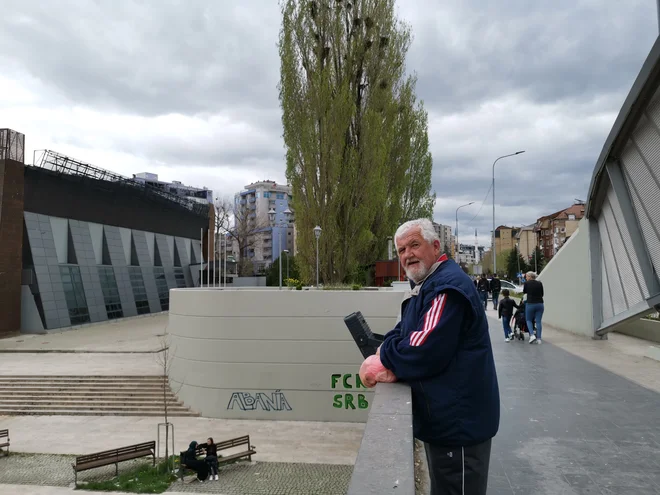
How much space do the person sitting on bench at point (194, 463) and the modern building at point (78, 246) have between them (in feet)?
67.3

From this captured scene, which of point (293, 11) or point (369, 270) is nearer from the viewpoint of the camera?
point (293, 11)

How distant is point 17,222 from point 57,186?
4.20m

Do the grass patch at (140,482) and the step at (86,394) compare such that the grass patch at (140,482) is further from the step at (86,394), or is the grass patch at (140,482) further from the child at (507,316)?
the child at (507,316)

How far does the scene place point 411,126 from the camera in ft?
94.6

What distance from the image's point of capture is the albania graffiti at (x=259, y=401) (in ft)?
52.6

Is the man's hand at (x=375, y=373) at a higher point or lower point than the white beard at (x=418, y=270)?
lower

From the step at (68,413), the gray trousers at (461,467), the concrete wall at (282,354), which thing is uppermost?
the gray trousers at (461,467)

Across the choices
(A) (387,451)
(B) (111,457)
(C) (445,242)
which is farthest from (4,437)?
(C) (445,242)

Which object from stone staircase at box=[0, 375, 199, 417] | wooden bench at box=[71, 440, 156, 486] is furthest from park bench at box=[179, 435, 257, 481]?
stone staircase at box=[0, 375, 199, 417]

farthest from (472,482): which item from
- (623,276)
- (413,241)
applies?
(623,276)

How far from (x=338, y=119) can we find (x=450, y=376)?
20049 millimetres

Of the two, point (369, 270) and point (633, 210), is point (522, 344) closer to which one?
point (633, 210)

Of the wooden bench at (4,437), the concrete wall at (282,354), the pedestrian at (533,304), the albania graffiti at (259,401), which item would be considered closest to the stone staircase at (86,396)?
the albania graffiti at (259,401)

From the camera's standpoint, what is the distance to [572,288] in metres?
14.2
